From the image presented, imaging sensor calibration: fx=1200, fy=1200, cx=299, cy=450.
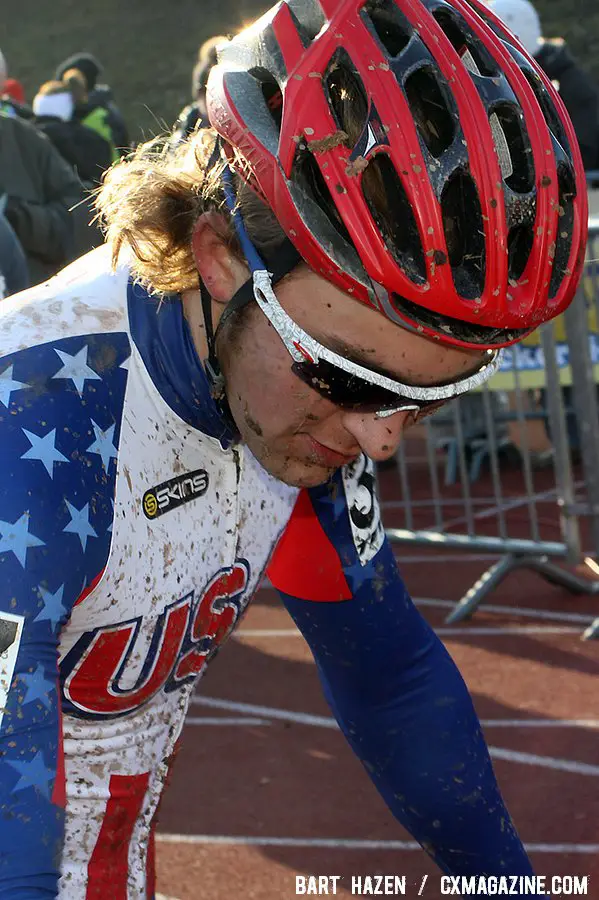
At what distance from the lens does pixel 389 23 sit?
6.28 ft

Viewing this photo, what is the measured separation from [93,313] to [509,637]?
4.11 m

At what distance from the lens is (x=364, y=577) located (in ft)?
7.59

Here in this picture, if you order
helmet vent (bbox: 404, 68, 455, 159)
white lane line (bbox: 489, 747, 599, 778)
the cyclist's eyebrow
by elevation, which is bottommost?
white lane line (bbox: 489, 747, 599, 778)

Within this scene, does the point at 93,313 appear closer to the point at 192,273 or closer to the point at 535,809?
the point at 192,273

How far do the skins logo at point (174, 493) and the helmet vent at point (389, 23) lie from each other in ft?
2.52

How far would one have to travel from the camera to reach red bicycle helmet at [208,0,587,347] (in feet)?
5.78

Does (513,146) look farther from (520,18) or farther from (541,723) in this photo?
(520,18)

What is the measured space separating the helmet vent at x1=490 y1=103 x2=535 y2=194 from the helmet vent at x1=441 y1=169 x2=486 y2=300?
0.09m

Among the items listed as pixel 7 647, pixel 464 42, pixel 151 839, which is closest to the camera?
pixel 7 647

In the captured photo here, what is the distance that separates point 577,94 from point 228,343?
23.3ft

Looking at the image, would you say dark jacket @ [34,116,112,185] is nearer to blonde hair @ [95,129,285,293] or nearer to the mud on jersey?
blonde hair @ [95,129,285,293]

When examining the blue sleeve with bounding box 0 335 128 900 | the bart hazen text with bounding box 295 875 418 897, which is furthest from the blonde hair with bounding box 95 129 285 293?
the bart hazen text with bounding box 295 875 418 897

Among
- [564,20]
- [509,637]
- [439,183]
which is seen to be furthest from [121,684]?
[564,20]

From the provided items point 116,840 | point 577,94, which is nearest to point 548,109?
point 116,840
